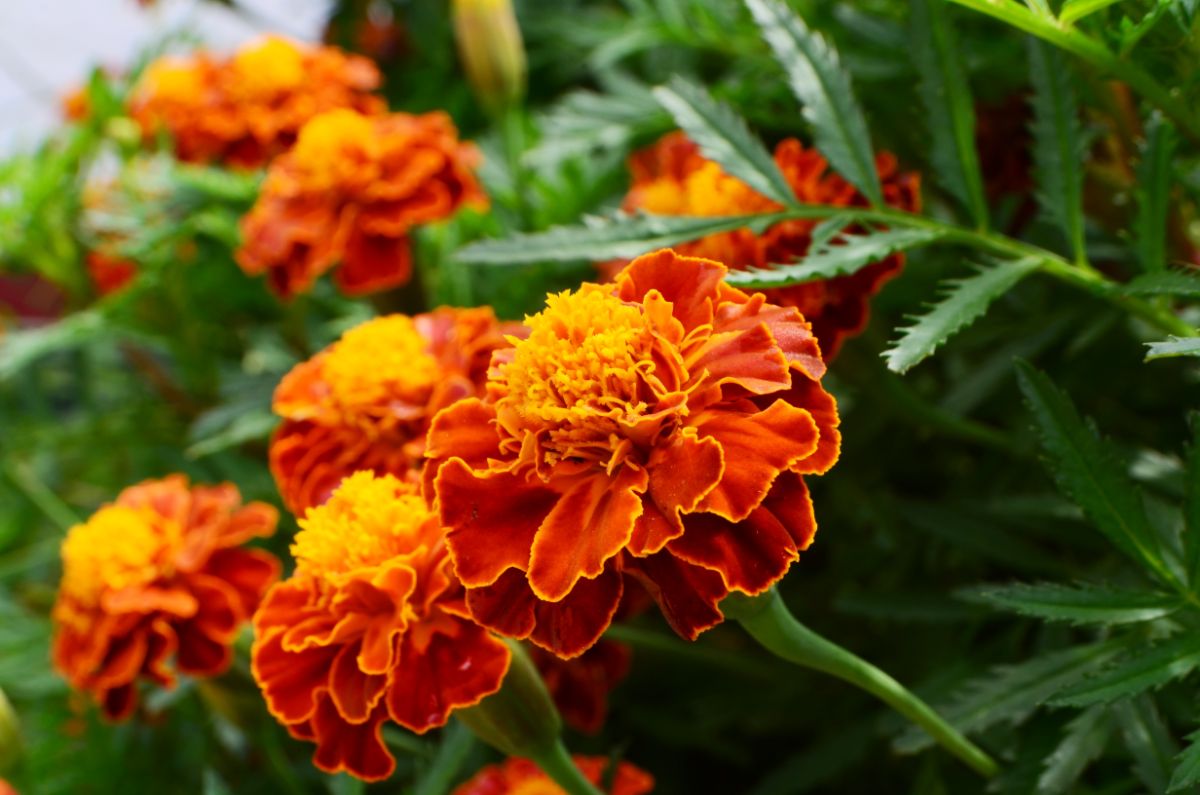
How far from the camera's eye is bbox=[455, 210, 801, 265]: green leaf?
0.52 m

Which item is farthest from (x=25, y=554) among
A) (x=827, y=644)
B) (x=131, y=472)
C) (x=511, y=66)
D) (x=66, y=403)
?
(x=827, y=644)

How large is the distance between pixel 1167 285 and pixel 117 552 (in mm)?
505

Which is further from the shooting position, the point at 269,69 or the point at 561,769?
the point at 269,69

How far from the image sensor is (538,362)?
0.41 meters

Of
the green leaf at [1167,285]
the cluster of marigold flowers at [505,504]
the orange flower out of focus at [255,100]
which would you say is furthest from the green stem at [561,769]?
the orange flower out of focus at [255,100]

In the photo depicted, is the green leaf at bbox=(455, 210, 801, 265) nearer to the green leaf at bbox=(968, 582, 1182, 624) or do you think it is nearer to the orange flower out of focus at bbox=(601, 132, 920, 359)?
the orange flower out of focus at bbox=(601, 132, 920, 359)

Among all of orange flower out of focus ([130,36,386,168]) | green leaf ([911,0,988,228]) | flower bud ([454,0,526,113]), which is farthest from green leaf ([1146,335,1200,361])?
orange flower out of focus ([130,36,386,168])

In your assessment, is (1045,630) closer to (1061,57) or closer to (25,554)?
(1061,57)

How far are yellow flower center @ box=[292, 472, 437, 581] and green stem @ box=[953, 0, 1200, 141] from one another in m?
0.27

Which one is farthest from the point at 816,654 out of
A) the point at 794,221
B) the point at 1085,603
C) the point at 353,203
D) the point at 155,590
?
the point at 353,203

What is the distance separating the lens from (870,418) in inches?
26.7

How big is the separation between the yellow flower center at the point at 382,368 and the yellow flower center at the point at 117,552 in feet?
0.51

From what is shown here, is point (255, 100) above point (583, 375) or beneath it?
beneath

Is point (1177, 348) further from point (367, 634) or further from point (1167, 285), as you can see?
point (367, 634)
